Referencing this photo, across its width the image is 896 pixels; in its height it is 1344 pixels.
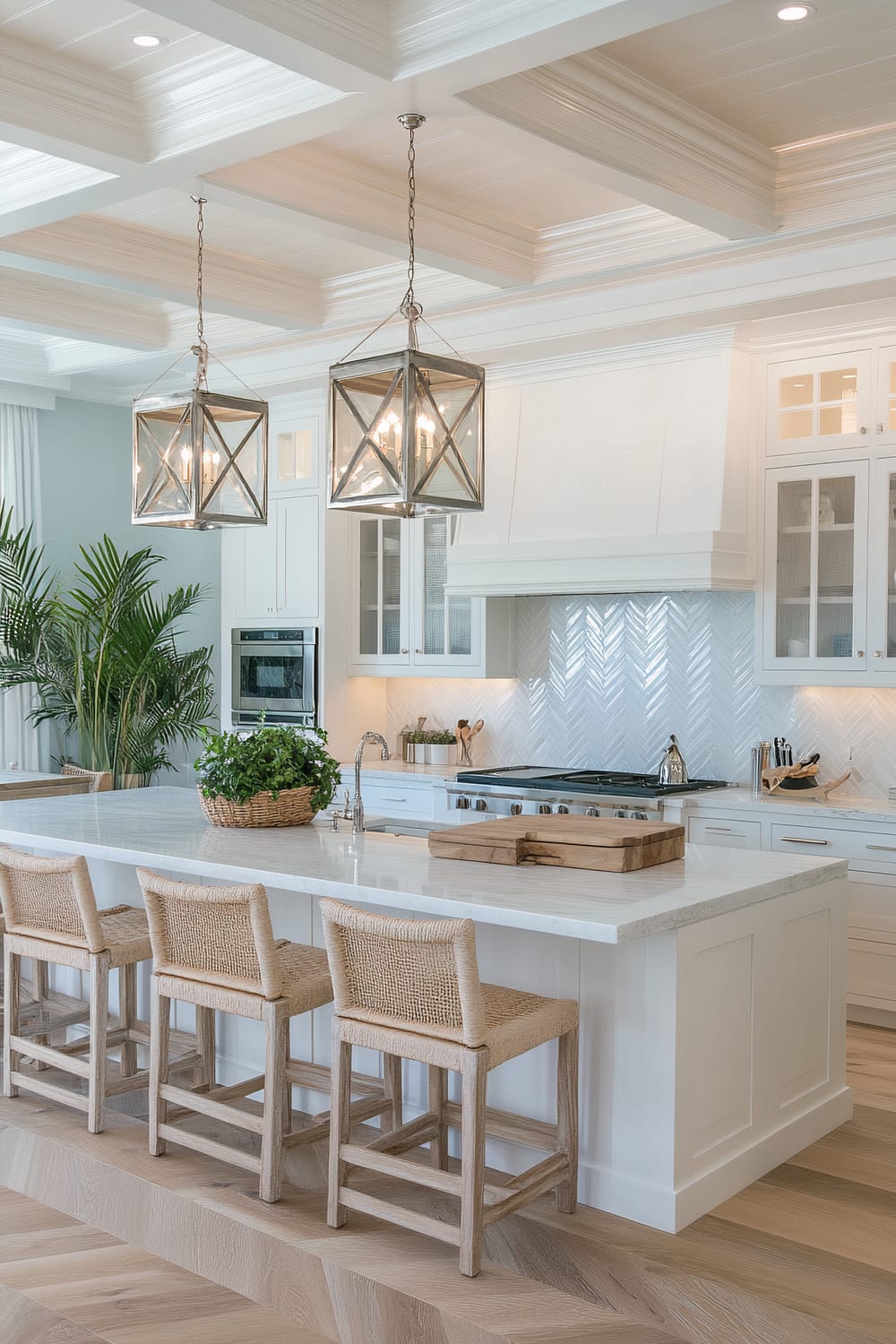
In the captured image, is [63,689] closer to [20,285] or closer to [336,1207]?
[20,285]

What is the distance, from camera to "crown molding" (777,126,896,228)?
417cm

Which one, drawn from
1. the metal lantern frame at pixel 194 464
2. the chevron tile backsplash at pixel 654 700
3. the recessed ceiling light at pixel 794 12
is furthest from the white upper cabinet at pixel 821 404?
the metal lantern frame at pixel 194 464

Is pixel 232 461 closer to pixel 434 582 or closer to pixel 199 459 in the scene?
pixel 199 459

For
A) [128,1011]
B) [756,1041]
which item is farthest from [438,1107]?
[128,1011]

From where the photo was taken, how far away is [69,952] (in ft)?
12.4

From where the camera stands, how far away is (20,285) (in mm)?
5734

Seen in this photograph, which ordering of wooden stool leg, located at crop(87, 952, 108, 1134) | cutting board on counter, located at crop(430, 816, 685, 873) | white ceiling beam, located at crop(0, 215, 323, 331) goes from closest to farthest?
cutting board on counter, located at crop(430, 816, 685, 873) < wooden stool leg, located at crop(87, 952, 108, 1134) < white ceiling beam, located at crop(0, 215, 323, 331)

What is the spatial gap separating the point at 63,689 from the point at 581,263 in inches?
145

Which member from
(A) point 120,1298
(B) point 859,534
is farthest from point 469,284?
(A) point 120,1298

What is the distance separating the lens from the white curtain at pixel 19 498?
7098 millimetres

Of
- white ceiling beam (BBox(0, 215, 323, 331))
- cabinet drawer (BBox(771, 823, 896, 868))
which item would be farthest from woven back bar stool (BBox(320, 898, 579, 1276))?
white ceiling beam (BBox(0, 215, 323, 331))

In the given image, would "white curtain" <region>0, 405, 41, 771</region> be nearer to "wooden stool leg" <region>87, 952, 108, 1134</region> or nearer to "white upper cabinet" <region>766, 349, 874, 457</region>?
"wooden stool leg" <region>87, 952, 108, 1134</region>

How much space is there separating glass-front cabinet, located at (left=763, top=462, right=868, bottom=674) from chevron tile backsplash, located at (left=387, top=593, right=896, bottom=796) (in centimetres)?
29

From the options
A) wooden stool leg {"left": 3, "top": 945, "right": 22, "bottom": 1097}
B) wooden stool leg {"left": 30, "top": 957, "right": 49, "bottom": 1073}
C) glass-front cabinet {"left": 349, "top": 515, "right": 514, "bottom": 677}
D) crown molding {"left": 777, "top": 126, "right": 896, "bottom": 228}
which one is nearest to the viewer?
wooden stool leg {"left": 3, "top": 945, "right": 22, "bottom": 1097}
